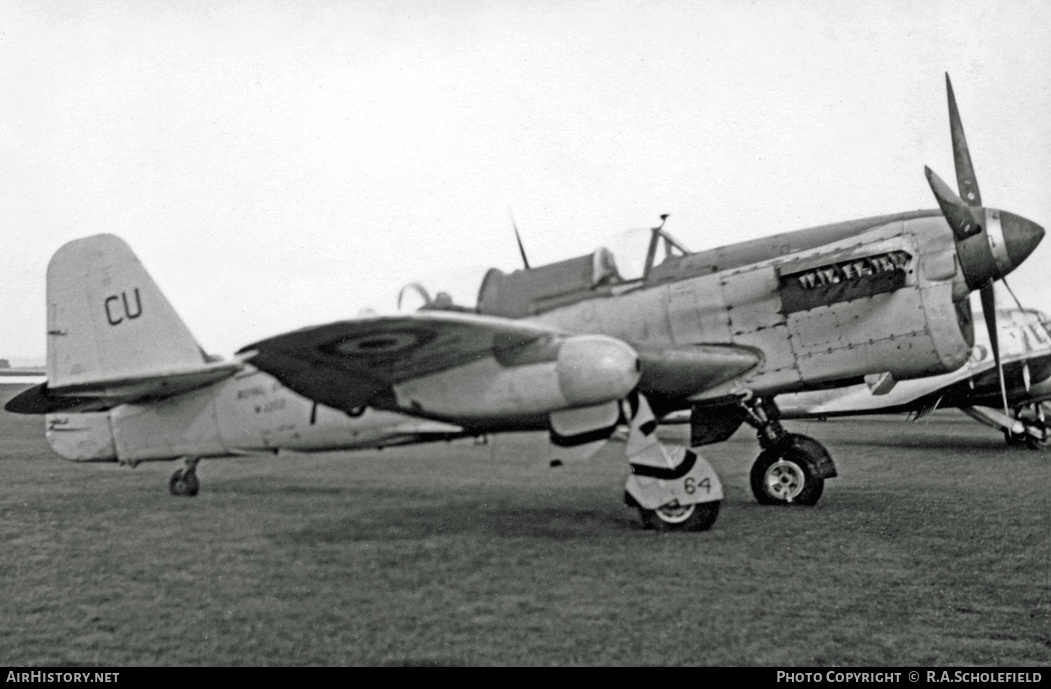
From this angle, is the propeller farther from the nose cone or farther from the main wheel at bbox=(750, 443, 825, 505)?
the main wheel at bbox=(750, 443, 825, 505)

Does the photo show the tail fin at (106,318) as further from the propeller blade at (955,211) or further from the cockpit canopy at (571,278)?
the propeller blade at (955,211)

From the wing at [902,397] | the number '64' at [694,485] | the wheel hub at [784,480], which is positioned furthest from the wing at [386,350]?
the wing at [902,397]

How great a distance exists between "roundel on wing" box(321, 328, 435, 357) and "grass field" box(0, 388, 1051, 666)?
1.29 m

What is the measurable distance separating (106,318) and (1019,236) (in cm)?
815

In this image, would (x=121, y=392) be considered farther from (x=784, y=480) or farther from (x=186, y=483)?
(x=784, y=480)

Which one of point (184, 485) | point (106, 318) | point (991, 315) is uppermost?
point (106, 318)

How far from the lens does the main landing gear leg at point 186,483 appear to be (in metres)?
8.55

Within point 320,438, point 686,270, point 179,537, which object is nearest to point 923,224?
point 686,270

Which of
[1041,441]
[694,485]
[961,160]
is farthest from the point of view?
[1041,441]

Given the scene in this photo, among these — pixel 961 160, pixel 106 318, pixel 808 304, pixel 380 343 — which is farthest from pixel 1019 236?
pixel 106 318

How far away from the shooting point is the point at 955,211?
664 centimetres

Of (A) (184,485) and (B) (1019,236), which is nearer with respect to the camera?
(B) (1019,236)
